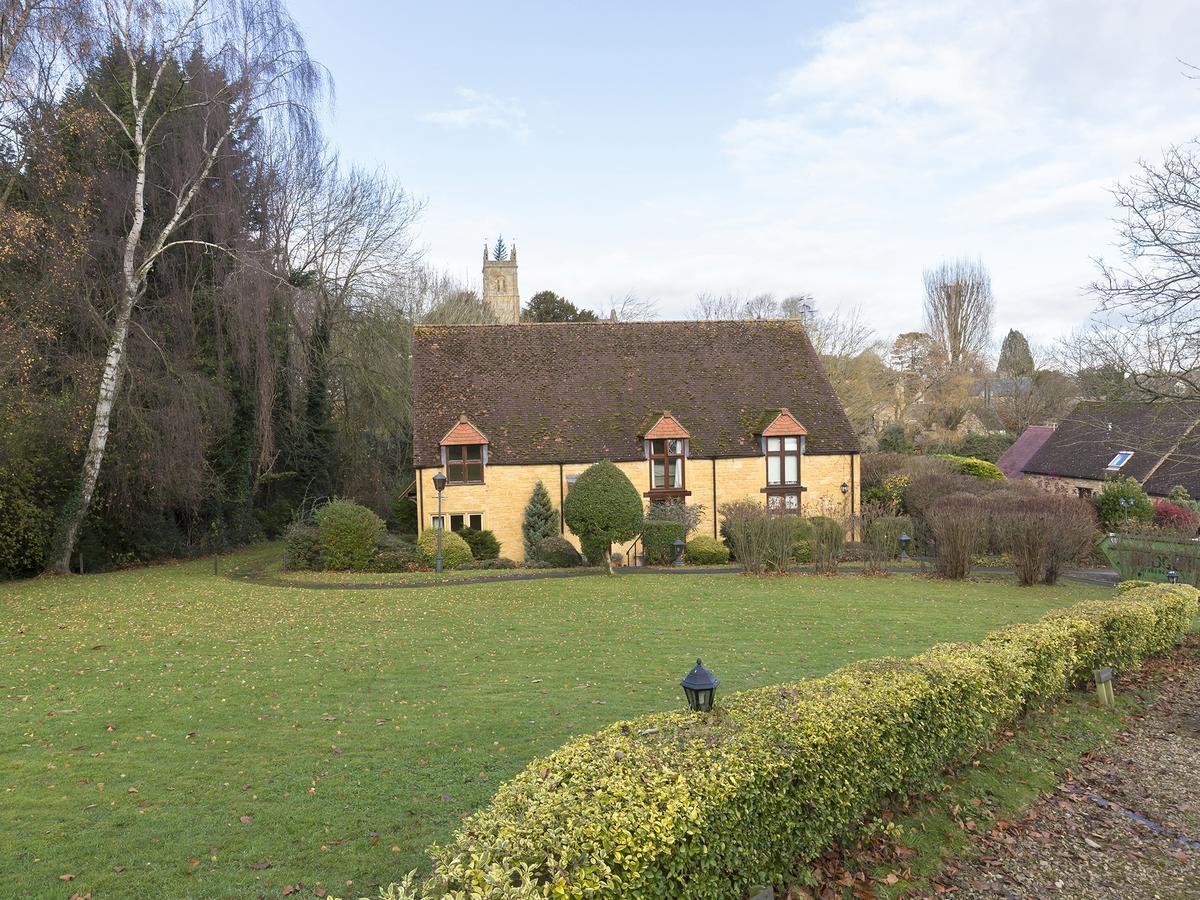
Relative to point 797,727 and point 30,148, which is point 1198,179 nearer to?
point 797,727

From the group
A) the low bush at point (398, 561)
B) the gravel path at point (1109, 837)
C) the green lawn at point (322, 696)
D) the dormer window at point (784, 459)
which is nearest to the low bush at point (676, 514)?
the dormer window at point (784, 459)

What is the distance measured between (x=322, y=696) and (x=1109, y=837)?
7.92 metres

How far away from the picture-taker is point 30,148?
61.9ft

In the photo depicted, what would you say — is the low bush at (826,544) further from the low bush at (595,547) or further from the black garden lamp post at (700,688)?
the black garden lamp post at (700,688)

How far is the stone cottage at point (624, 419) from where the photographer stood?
84.2 ft

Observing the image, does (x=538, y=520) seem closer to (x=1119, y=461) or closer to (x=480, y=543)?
(x=480, y=543)

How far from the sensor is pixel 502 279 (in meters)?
70.8

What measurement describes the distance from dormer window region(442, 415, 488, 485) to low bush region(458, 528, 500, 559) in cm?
182

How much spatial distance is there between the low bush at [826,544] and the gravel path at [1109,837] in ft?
39.1

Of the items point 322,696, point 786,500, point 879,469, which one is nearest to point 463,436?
point 786,500

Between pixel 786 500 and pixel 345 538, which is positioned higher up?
pixel 786 500

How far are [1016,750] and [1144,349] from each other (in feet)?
27.2

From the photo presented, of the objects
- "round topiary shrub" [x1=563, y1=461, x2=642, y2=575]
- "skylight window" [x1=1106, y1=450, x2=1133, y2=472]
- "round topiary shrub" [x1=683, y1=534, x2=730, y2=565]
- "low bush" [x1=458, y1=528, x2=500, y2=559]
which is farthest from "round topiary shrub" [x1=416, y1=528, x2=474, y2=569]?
"skylight window" [x1=1106, y1=450, x2=1133, y2=472]

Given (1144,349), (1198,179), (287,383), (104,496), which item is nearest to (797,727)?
(1144,349)
